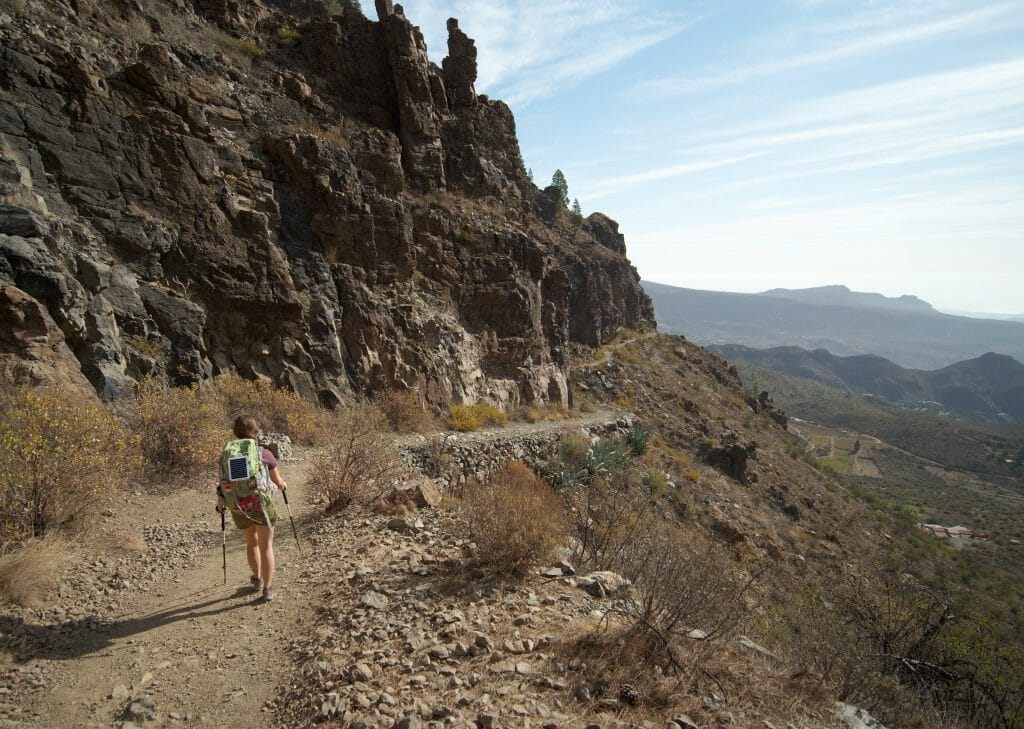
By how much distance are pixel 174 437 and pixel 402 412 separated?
7.30 m

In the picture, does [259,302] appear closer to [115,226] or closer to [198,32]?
[115,226]

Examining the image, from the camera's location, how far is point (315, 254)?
14031 mm

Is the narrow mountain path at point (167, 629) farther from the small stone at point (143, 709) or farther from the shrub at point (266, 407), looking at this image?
the shrub at point (266, 407)

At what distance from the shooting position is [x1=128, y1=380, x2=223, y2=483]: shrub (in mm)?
7266

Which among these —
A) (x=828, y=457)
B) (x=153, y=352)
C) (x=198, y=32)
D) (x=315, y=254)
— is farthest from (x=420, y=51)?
(x=828, y=457)

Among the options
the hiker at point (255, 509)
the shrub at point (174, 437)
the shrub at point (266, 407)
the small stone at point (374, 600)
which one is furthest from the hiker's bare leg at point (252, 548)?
the shrub at point (266, 407)

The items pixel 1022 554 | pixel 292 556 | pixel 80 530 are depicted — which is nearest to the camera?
pixel 80 530

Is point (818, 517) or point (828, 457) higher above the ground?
point (818, 517)

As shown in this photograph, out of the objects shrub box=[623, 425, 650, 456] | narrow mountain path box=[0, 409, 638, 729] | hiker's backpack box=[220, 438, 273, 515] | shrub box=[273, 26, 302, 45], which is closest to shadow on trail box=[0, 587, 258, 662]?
narrow mountain path box=[0, 409, 638, 729]

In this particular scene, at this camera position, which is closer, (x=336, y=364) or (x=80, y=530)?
(x=80, y=530)

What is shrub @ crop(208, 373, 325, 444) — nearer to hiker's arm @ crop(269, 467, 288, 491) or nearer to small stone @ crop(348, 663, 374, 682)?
hiker's arm @ crop(269, 467, 288, 491)

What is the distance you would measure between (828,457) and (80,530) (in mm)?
84885

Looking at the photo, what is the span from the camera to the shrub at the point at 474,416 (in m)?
16.5

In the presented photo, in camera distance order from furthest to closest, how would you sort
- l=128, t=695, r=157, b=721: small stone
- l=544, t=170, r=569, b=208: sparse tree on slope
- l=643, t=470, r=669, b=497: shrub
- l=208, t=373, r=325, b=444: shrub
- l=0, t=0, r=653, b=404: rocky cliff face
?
l=544, t=170, r=569, b=208: sparse tree on slope → l=643, t=470, r=669, b=497: shrub → l=208, t=373, r=325, b=444: shrub → l=0, t=0, r=653, b=404: rocky cliff face → l=128, t=695, r=157, b=721: small stone
